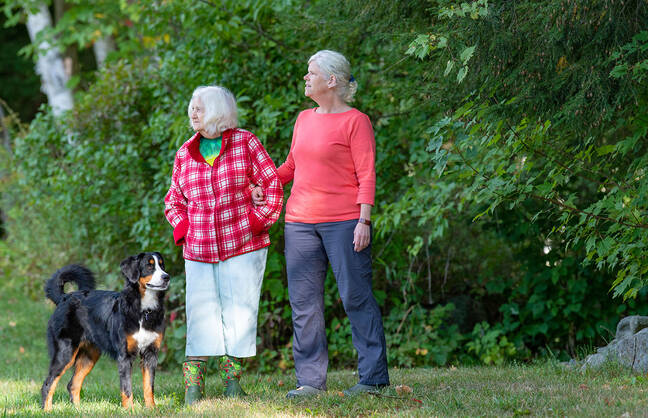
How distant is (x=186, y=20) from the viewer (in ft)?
20.6

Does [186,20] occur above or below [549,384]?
above

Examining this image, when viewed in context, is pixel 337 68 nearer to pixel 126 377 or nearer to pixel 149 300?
pixel 149 300

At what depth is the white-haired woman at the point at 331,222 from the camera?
394 cm

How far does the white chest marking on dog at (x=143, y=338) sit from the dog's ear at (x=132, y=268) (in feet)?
1.02

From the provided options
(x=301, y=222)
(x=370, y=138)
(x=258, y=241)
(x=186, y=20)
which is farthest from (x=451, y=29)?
(x=186, y=20)

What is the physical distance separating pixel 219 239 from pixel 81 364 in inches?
53.6

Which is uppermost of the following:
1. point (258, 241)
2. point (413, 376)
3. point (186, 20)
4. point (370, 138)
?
point (186, 20)

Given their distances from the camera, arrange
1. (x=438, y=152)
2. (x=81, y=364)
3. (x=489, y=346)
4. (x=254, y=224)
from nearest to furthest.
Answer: (x=254, y=224)
(x=438, y=152)
(x=81, y=364)
(x=489, y=346)

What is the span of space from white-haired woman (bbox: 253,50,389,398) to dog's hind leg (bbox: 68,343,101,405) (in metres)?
1.42

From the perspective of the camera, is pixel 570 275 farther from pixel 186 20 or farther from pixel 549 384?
pixel 186 20

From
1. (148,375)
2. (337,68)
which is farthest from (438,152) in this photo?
(148,375)

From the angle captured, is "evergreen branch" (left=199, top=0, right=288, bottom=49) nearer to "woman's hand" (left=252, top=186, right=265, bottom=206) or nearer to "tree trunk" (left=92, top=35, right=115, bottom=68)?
"woman's hand" (left=252, top=186, right=265, bottom=206)

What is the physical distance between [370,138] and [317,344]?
1.29 metres

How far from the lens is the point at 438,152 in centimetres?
428
